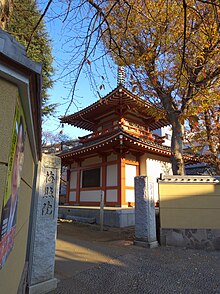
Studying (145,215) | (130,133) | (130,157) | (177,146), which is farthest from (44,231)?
(130,133)

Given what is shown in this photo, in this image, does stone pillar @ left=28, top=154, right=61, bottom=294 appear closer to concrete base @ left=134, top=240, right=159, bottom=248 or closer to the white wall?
concrete base @ left=134, top=240, right=159, bottom=248

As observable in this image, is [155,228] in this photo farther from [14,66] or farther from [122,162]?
[14,66]

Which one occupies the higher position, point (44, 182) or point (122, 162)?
point (122, 162)

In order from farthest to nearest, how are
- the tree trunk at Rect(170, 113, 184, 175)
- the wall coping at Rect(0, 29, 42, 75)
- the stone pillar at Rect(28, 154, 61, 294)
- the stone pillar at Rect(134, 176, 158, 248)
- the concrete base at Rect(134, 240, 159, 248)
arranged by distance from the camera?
1. the tree trunk at Rect(170, 113, 184, 175)
2. the stone pillar at Rect(134, 176, 158, 248)
3. the concrete base at Rect(134, 240, 159, 248)
4. the stone pillar at Rect(28, 154, 61, 294)
5. the wall coping at Rect(0, 29, 42, 75)

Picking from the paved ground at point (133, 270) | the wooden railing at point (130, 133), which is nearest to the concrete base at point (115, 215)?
the paved ground at point (133, 270)

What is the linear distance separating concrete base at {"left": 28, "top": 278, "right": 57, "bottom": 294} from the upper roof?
7.94m

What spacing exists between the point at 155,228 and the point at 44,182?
4.12 metres

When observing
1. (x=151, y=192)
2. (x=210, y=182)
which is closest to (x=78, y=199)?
(x=151, y=192)

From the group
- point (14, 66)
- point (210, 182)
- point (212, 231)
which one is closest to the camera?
point (14, 66)

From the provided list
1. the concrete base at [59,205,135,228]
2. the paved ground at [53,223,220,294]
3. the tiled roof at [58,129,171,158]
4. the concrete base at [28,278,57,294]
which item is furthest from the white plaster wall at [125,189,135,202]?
the concrete base at [28,278,57,294]

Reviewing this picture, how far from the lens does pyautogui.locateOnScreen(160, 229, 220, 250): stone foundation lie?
19.8 ft

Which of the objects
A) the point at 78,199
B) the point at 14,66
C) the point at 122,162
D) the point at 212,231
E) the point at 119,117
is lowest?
the point at 212,231

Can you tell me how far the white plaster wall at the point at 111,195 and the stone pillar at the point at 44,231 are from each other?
291 inches

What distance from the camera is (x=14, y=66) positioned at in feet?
3.61
